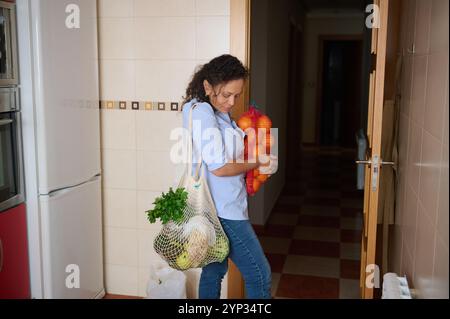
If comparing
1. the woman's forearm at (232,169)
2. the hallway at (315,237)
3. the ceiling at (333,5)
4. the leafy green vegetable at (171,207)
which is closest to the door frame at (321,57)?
the ceiling at (333,5)

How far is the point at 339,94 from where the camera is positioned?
9.18 meters

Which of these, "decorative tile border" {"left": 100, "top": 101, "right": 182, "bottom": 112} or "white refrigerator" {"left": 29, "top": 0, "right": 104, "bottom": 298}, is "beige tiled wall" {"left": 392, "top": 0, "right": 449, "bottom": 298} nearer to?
"decorative tile border" {"left": 100, "top": 101, "right": 182, "bottom": 112}

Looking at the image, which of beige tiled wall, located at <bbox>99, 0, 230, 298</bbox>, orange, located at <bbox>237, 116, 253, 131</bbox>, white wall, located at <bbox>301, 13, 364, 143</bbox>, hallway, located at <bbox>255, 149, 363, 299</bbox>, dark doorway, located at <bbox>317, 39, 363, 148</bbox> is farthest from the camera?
dark doorway, located at <bbox>317, 39, 363, 148</bbox>

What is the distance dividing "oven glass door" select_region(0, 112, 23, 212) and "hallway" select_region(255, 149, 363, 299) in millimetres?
1608

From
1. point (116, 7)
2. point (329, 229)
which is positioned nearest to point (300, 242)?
point (329, 229)

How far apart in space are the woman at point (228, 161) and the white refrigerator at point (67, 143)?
69 centimetres

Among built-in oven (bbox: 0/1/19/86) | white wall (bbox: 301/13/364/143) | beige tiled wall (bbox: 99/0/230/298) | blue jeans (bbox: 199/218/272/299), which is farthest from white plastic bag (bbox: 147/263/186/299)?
white wall (bbox: 301/13/364/143)

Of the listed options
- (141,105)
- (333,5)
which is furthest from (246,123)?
(333,5)

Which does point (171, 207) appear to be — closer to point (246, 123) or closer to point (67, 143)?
point (246, 123)

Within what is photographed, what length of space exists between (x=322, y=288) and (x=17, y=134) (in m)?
1.99

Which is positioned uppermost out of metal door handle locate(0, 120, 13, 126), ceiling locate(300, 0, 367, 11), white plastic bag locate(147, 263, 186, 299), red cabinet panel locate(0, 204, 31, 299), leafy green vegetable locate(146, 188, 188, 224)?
ceiling locate(300, 0, 367, 11)

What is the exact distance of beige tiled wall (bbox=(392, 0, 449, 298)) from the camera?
141cm

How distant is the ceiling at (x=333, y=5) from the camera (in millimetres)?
7180

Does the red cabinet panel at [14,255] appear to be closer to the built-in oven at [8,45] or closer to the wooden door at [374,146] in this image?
the built-in oven at [8,45]
